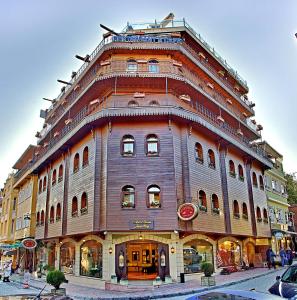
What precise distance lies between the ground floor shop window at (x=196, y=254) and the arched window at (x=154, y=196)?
132 inches

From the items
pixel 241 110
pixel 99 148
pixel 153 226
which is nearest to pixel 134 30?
pixel 99 148

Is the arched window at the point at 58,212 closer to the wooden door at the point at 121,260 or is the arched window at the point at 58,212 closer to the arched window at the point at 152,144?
the wooden door at the point at 121,260

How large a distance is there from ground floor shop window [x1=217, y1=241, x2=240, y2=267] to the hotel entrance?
5.36 m

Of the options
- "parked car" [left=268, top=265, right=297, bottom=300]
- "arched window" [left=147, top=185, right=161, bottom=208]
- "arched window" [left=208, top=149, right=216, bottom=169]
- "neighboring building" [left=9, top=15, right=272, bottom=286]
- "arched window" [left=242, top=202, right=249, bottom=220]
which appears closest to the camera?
"parked car" [left=268, top=265, right=297, bottom=300]

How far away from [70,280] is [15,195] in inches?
954

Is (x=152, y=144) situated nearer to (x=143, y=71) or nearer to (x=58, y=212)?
(x=143, y=71)

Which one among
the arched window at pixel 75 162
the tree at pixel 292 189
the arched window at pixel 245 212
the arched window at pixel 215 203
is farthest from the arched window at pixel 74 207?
the tree at pixel 292 189

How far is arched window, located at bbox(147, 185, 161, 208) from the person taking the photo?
820 inches

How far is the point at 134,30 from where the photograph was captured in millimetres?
28812

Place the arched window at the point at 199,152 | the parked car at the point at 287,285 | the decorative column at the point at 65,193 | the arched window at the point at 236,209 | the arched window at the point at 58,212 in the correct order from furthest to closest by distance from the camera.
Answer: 1. the arched window at the point at 58,212
2. the arched window at the point at 236,209
3. the decorative column at the point at 65,193
4. the arched window at the point at 199,152
5. the parked car at the point at 287,285

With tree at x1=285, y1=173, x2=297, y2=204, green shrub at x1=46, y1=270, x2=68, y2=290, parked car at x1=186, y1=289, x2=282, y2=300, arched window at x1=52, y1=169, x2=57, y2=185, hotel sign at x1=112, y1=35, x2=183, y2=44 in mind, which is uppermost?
hotel sign at x1=112, y1=35, x2=183, y2=44

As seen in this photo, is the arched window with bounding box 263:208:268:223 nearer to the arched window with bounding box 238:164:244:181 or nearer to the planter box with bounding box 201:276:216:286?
the arched window with bounding box 238:164:244:181

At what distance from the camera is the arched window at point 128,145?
21953mm

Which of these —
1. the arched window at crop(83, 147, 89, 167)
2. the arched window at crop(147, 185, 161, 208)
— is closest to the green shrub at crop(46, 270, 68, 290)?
the arched window at crop(147, 185, 161, 208)
